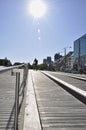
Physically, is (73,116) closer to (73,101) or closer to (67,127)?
(67,127)

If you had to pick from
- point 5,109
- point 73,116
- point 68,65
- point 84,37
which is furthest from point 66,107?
point 68,65

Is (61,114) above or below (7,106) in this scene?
below

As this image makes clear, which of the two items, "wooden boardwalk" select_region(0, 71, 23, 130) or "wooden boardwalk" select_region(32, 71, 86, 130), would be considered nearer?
"wooden boardwalk" select_region(0, 71, 23, 130)

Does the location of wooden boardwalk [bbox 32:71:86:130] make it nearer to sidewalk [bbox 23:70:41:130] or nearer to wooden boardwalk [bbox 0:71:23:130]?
sidewalk [bbox 23:70:41:130]

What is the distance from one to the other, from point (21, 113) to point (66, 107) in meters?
1.69

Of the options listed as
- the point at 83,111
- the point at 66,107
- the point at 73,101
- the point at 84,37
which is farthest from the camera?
the point at 84,37

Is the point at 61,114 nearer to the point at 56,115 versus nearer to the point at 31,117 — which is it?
the point at 56,115

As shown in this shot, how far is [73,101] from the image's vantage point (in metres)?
9.79

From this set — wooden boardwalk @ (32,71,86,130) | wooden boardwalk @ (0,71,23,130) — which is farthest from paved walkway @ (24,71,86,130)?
wooden boardwalk @ (0,71,23,130)

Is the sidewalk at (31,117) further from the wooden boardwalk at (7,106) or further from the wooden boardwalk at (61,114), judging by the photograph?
the wooden boardwalk at (7,106)

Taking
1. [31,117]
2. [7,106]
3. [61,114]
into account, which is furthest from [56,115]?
[7,106]

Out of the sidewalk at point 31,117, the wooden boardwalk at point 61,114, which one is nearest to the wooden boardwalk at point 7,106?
the sidewalk at point 31,117

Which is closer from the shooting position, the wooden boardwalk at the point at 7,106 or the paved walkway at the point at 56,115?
the wooden boardwalk at the point at 7,106

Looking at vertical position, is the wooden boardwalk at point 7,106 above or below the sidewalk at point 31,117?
above
